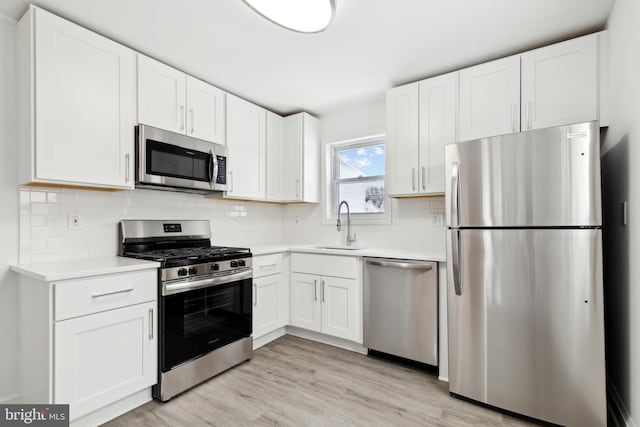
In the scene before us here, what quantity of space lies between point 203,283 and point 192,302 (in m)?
0.15

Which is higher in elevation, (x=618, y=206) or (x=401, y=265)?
(x=618, y=206)

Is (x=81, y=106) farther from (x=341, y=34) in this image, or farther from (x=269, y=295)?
(x=269, y=295)

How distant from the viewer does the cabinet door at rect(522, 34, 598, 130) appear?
2.12m

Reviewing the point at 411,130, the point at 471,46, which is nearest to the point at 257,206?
the point at 411,130

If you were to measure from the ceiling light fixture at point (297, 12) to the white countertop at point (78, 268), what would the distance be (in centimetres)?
165

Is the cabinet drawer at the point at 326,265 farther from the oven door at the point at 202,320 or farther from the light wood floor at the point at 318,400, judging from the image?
the light wood floor at the point at 318,400

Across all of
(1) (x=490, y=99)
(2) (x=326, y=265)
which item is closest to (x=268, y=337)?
(2) (x=326, y=265)

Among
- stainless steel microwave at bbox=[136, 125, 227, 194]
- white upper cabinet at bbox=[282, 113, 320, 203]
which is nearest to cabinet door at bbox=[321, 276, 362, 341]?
white upper cabinet at bbox=[282, 113, 320, 203]

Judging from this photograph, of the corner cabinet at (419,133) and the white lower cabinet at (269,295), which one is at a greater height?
the corner cabinet at (419,133)

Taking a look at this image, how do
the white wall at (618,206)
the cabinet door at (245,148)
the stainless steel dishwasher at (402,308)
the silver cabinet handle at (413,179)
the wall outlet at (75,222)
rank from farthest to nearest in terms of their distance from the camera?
the cabinet door at (245,148)
the silver cabinet handle at (413,179)
the stainless steel dishwasher at (402,308)
the wall outlet at (75,222)
the white wall at (618,206)

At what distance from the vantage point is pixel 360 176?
3.65 meters

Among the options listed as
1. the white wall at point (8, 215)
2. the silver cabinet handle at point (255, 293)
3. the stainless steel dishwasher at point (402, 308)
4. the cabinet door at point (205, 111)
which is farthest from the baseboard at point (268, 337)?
the cabinet door at point (205, 111)

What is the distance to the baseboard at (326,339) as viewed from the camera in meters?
2.90

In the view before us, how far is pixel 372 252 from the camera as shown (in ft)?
9.20
